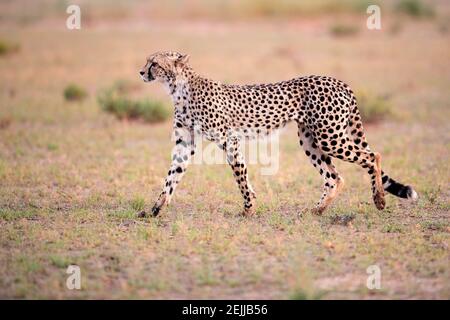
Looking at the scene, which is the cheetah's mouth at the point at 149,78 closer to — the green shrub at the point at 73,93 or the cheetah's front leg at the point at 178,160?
the cheetah's front leg at the point at 178,160

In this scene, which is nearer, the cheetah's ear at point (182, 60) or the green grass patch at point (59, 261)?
the green grass patch at point (59, 261)

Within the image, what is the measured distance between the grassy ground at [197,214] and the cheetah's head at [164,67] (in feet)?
4.78

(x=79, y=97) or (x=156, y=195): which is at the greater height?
(x=79, y=97)

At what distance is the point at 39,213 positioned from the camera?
8.54 metres

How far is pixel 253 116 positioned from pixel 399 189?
1759 mm

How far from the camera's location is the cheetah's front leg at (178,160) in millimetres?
8414

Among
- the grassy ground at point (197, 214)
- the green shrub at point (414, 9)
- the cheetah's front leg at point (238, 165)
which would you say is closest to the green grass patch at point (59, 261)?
the grassy ground at point (197, 214)

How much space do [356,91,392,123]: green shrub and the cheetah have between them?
6.15m

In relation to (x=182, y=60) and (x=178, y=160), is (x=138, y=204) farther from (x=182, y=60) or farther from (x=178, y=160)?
(x=182, y=60)

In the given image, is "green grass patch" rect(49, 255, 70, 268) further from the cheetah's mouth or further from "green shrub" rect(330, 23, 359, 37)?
"green shrub" rect(330, 23, 359, 37)
